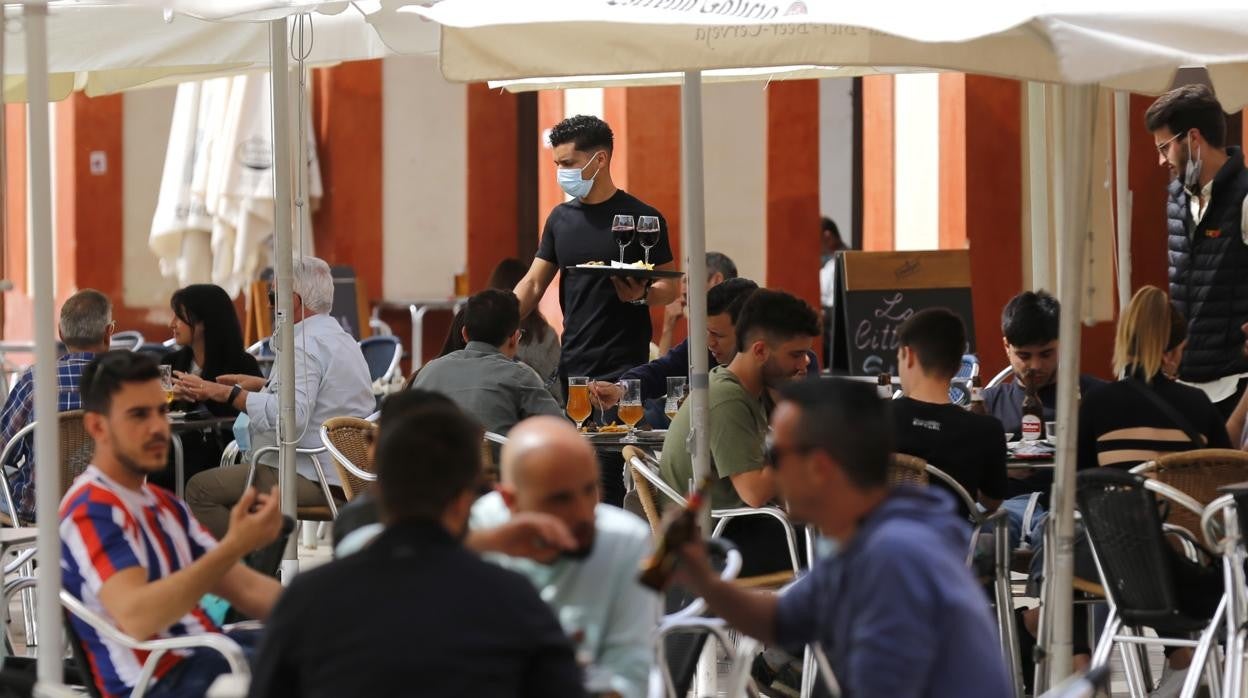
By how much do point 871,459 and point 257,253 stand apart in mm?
10497

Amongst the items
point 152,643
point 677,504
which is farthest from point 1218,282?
point 152,643

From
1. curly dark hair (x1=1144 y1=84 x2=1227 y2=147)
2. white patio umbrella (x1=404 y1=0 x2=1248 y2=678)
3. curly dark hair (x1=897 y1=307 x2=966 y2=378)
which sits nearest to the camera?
white patio umbrella (x1=404 y1=0 x2=1248 y2=678)

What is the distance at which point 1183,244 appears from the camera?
7.73 metres

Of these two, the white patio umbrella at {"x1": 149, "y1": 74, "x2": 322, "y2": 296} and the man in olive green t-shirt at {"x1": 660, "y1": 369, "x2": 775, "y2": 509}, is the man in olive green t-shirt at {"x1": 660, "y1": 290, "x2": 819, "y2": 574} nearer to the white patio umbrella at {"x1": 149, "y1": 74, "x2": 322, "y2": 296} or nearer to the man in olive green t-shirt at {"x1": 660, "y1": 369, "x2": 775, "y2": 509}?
the man in olive green t-shirt at {"x1": 660, "y1": 369, "x2": 775, "y2": 509}

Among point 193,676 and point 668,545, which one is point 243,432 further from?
point 668,545

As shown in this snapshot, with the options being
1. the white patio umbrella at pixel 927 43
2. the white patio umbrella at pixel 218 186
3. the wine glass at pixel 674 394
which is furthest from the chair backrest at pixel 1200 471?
the white patio umbrella at pixel 218 186

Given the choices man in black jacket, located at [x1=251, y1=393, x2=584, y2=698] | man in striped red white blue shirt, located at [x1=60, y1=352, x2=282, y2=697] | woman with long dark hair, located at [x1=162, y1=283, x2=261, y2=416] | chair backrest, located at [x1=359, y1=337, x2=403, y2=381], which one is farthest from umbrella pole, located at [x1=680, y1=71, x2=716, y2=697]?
chair backrest, located at [x1=359, y1=337, x2=403, y2=381]

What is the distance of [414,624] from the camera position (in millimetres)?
2768

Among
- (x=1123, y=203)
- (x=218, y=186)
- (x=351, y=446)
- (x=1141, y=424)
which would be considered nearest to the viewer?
(x=1141, y=424)

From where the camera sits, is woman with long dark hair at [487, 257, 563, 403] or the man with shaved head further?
woman with long dark hair at [487, 257, 563, 403]

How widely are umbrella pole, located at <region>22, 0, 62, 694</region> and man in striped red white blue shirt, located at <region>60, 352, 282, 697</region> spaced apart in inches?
3.7

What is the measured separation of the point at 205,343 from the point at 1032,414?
324cm

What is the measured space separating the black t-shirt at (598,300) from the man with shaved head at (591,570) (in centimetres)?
421

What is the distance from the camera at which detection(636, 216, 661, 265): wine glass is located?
7406mm
